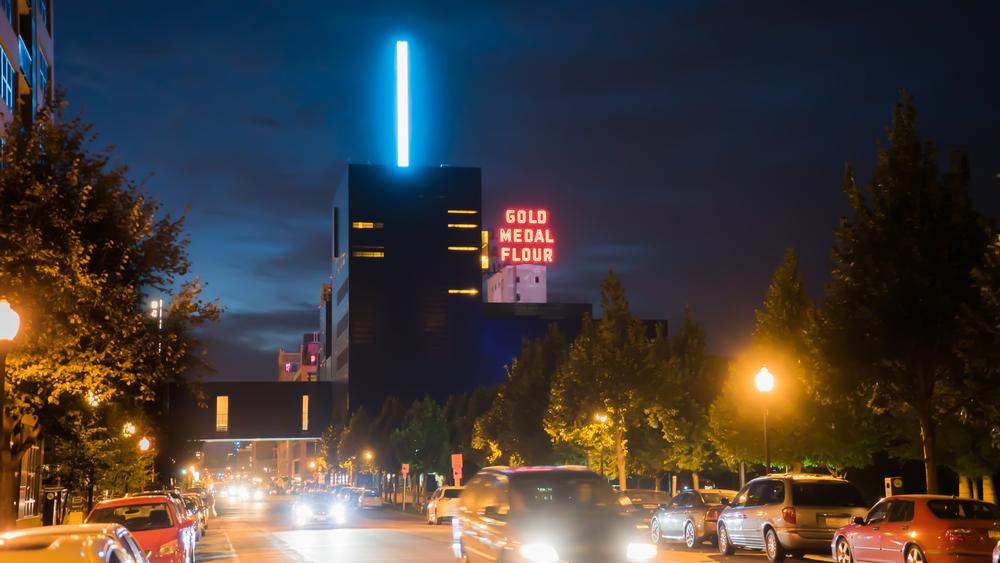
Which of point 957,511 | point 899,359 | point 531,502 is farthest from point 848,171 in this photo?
point 531,502

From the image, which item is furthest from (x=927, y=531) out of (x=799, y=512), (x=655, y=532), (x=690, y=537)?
(x=655, y=532)

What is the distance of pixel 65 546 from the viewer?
34.6 ft

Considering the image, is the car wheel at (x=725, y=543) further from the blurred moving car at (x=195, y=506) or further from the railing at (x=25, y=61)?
the railing at (x=25, y=61)

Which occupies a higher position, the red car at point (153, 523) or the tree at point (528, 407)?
the tree at point (528, 407)

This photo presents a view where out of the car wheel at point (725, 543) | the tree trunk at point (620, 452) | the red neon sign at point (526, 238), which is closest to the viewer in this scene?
the car wheel at point (725, 543)

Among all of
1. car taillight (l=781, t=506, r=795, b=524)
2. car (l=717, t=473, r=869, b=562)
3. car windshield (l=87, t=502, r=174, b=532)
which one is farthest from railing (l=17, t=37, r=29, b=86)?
car taillight (l=781, t=506, r=795, b=524)

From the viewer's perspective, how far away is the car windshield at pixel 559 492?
55.1 ft

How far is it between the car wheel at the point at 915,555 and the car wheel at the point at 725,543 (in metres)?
8.07

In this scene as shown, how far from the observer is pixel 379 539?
35312 mm

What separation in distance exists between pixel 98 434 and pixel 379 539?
13.1 meters

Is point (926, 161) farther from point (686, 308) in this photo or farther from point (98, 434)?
point (686, 308)

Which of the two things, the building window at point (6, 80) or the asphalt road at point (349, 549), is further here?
the building window at point (6, 80)

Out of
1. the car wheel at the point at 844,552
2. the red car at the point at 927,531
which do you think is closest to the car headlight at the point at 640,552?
the red car at the point at 927,531

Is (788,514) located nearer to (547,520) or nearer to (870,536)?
(870,536)
